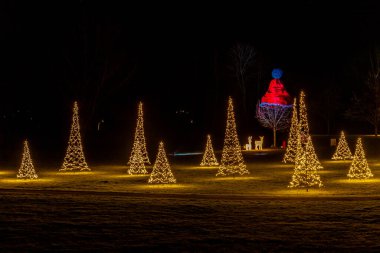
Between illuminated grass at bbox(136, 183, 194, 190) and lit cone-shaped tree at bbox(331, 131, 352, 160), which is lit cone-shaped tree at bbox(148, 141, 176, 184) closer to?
illuminated grass at bbox(136, 183, 194, 190)

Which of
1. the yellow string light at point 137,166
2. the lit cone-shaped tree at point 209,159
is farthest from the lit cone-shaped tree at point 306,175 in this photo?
the lit cone-shaped tree at point 209,159

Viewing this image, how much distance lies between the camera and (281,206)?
47.9 ft

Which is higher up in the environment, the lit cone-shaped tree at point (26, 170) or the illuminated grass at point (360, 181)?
the lit cone-shaped tree at point (26, 170)

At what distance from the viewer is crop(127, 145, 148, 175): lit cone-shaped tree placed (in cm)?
2489

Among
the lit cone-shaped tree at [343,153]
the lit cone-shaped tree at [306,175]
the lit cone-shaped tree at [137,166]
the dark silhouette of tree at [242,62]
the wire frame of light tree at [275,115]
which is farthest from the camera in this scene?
the dark silhouette of tree at [242,62]

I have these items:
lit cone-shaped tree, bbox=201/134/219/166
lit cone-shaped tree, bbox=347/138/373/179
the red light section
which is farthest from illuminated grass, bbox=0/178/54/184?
the red light section

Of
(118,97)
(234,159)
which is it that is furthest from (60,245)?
(118,97)

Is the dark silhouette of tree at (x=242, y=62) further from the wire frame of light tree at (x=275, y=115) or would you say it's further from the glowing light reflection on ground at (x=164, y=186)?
the glowing light reflection on ground at (x=164, y=186)

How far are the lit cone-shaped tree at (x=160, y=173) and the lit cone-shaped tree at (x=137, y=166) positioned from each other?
3708 millimetres

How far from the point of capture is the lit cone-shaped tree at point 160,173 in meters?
20.5

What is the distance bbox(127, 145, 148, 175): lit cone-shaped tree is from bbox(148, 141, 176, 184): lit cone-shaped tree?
3.71 meters

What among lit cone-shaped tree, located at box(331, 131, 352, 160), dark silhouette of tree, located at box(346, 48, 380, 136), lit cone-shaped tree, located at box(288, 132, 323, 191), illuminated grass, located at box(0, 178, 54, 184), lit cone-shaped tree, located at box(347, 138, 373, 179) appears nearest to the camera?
lit cone-shaped tree, located at box(288, 132, 323, 191)

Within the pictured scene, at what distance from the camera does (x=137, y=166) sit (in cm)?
2509

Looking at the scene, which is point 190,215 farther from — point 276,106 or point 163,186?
point 276,106
